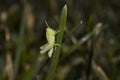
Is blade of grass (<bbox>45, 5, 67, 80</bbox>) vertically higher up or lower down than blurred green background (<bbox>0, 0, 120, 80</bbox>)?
lower down

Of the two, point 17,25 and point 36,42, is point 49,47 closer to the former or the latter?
point 36,42

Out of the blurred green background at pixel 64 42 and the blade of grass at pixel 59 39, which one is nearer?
the blade of grass at pixel 59 39

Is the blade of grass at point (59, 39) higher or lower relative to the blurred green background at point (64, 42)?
lower

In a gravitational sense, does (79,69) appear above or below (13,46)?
below

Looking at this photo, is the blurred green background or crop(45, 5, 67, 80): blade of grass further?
the blurred green background

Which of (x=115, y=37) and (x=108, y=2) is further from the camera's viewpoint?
(x=108, y=2)

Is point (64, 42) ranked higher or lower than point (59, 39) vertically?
higher

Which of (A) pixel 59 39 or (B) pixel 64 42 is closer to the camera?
(A) pixel 59 39

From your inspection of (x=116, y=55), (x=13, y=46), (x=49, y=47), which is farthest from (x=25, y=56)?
(x=49, y=47)
